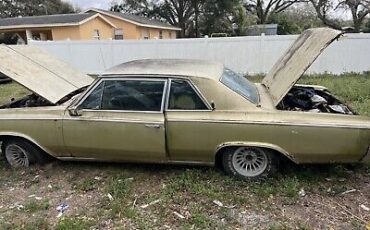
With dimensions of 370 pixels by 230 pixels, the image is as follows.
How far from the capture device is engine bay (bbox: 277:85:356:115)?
3912 millimetres

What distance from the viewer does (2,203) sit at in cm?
373

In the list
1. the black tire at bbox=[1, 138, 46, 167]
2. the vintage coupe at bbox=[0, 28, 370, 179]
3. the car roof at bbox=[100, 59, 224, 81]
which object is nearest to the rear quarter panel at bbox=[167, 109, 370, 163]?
the vintage coupe at bbox=[0, 28, 370, 179]

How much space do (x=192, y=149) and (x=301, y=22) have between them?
38.0 meters

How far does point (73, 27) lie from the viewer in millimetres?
20766

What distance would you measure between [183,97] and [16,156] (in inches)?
95.5

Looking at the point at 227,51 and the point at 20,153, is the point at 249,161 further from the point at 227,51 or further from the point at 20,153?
the point at 227,51

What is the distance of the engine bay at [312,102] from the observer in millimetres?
3912

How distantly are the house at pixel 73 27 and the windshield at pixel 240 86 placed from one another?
60.2 feet

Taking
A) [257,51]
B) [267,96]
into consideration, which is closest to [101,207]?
[267,96]

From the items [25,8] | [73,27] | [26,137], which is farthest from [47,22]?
[25,8]

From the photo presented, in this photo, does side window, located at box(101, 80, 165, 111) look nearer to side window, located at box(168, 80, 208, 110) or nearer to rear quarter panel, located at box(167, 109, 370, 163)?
side window, located at box(168, 80, 208, 110)

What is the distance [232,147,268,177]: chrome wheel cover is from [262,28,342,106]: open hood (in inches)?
23.7

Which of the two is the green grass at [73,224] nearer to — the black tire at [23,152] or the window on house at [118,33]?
the black tire at [23,152]

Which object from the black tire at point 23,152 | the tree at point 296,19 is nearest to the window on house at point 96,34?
the tree at point 296,19
